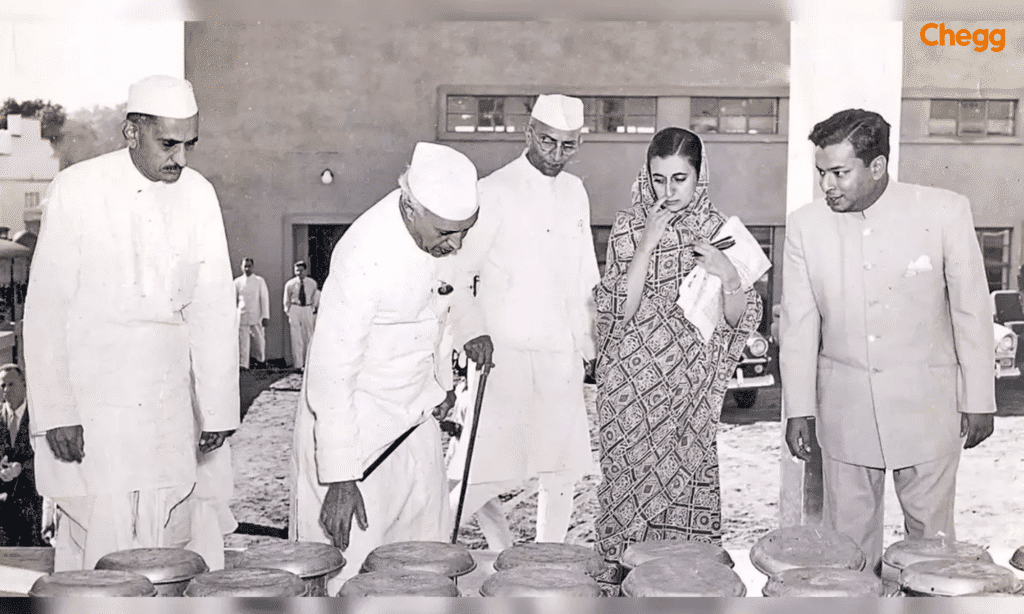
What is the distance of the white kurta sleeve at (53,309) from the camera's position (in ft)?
13.9

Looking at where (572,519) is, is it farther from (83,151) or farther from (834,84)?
(83,151)

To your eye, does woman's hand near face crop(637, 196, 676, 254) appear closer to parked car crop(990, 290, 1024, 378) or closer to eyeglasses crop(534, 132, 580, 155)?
eyeglasses crop(534, 132, 580, 155)

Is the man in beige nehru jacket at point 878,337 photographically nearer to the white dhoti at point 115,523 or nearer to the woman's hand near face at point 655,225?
the woman's hand near face at point 655,225

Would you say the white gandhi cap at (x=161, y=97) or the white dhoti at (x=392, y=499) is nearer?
the white dhoti at (x=392, y=499)

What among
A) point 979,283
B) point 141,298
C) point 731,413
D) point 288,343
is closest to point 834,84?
point 979,283

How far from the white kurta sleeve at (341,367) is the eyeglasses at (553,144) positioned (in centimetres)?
86

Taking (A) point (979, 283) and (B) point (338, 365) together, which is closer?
(B) point (338, 365)

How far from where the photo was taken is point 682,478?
4402mm

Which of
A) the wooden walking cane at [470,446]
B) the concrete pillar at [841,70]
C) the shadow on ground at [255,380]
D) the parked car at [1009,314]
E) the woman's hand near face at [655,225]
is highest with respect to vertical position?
the concrete pillar at [841,70]

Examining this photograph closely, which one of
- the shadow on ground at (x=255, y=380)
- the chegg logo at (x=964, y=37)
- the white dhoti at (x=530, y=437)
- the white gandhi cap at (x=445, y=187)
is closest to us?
the white gandhi cap at (x=445, y=187)

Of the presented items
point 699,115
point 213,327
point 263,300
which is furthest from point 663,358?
point 213,327

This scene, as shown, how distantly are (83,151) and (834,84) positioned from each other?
110 inches

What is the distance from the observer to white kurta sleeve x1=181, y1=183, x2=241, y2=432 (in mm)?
4309

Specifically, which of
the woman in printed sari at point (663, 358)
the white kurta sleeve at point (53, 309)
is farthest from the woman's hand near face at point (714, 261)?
the white kurta sleeve at point (53, 309)
